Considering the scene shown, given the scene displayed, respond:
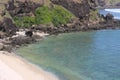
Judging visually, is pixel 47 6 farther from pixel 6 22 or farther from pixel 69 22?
pixel 6 22

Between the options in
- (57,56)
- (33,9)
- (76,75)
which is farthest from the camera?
(33,9)

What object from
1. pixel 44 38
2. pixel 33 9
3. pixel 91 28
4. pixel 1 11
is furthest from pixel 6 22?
pixel 91 28

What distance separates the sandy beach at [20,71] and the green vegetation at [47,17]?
161 feet

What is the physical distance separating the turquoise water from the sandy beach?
2154mm

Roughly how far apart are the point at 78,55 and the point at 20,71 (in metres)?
21.8

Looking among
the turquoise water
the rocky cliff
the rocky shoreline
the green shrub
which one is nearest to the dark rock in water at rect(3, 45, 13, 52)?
the rocky shoreline

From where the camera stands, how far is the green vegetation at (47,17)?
113062 mm

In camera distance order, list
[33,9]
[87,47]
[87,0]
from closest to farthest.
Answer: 1. [87,47]
2. [33,9]
3. [87,0]

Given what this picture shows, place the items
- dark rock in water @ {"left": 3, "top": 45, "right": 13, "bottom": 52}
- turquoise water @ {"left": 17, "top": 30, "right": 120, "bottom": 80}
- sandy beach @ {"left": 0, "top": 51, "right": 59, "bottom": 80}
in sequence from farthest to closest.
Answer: dark rock in water @ {"left": 3, "top": 45, "right": 13, "bottom": 52}, turquoise water @ {"left": 17, "top": 30, "right": 120, "bottom": 80}, sandy beach @ {"left": 0, "top": 51, "right": 59, "bottom": 80}

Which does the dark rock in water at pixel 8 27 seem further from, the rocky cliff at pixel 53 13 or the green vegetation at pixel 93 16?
the green vegetation at pixel 93 16

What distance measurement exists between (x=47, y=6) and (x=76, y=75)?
70076 mm

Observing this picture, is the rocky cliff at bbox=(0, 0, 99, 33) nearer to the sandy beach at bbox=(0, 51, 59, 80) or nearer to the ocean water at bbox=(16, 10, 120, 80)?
the ocean water at bbox=(16, 10, 120, 80)

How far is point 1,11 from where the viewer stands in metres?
98.3

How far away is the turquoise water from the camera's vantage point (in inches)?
2167
